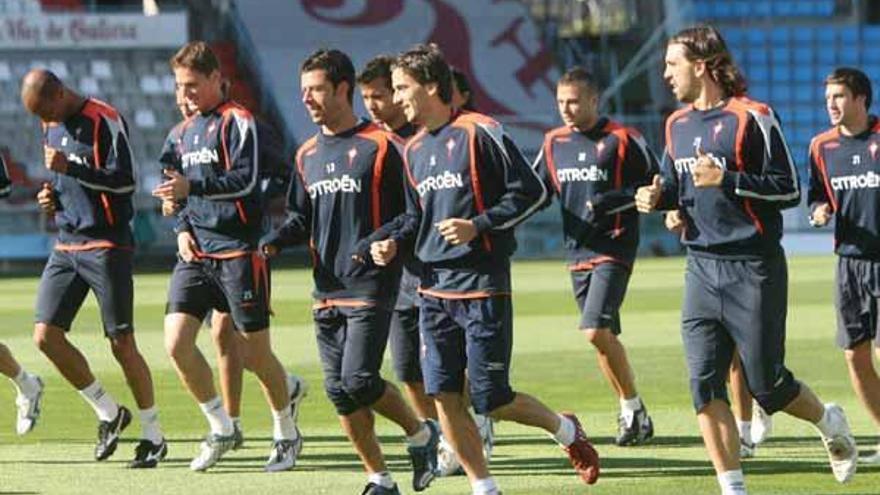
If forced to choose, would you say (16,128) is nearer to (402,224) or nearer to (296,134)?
(296,134)

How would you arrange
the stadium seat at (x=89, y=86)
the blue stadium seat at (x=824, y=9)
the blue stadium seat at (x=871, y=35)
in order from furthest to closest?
the blue stadium seat at (x=824, y=9), the blue stadium seat at (x=871, y=35), the stadium seat at (x=89, y=86)

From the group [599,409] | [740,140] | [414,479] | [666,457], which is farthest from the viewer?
[599,409]

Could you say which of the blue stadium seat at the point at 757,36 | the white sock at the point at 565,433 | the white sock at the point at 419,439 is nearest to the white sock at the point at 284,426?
the white sock at the point at 419,439

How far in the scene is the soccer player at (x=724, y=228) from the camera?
9.06 meters

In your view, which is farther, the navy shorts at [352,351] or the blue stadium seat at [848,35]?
the blue stadium seat at [848,35]

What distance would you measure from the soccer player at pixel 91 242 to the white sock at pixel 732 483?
12.6 feet

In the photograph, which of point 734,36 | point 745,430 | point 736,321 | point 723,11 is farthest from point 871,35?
point 736,321

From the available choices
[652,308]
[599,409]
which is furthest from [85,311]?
[599,409]

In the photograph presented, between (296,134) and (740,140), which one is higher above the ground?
(740,140)

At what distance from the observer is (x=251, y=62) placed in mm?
44406

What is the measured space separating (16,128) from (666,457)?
107 feet

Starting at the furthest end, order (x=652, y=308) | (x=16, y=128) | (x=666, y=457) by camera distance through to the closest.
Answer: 1. (x=16, y=128)
2. (x=652, y=308)
3. (x=666, y=457)

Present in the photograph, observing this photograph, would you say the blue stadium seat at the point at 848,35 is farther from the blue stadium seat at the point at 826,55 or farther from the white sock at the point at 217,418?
the white sock at the point at 217,418

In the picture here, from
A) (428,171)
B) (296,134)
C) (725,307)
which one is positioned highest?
(428,171)
